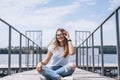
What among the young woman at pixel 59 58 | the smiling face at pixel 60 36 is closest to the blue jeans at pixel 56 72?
the young woman at pixel 59 58

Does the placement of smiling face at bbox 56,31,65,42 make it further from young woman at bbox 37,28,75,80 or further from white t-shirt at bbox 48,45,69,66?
white t-shirt at bbox 48,45,69,66

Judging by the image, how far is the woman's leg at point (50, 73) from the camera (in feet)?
15.1

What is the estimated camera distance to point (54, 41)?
15.4 ft

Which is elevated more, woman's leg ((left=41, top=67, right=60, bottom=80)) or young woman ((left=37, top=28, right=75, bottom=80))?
young woman ((left=37, top=28, right=75, bottom=80))

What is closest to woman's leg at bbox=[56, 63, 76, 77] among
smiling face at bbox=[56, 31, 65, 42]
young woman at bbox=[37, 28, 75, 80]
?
young woman at bbox=[37, 28, 75, 80]

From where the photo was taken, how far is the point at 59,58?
4695 mm

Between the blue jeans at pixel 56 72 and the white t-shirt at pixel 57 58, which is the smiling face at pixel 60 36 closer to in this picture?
the white t-shirt at pixel 57 58

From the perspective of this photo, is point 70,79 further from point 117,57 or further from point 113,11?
point 113,11

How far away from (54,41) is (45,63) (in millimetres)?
301

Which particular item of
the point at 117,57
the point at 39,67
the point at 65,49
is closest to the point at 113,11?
the point at 117,57

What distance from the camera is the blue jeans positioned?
4.61m

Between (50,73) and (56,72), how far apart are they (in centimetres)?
10

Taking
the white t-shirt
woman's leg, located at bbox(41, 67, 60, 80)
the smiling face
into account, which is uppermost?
the smiling face

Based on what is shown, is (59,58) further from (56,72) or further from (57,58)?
(56,72)
